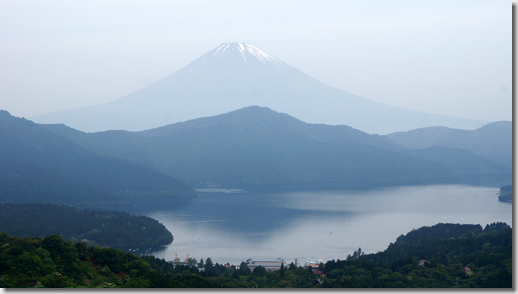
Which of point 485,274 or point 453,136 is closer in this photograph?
point 485,274

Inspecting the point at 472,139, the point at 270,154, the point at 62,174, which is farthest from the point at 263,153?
the point at 62,174

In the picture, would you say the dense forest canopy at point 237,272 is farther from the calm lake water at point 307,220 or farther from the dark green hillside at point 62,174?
the dark green hillside at point 62,174

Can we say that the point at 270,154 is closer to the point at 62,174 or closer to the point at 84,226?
the point at 62,174

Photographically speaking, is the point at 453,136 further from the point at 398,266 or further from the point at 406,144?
the point at 398,266

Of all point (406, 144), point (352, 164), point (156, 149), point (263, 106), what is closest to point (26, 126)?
point (156, 149)

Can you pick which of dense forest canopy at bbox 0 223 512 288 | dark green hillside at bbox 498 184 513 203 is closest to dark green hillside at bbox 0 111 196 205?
dark green hillside at bbox 498 184 513 203

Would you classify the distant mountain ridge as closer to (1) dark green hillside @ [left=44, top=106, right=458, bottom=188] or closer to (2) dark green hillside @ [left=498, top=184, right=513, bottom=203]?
(1) dark green hillside @ [left=44, top=106, right=458, bottom=188]

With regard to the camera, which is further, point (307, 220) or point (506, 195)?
point (506, 195)
